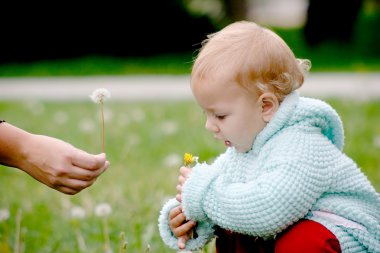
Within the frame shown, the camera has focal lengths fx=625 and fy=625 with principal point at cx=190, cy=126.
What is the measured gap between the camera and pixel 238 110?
79.6 inches

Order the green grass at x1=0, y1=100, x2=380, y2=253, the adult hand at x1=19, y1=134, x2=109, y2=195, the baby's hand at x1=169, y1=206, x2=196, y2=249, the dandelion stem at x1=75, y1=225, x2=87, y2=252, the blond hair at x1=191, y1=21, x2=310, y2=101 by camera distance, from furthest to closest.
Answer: the green grass at x1=0, y1=100, x2=380, y2=253
the dandelion stem at x1=75, y1=225, x2=87, y2=252
the baby's hand at x1=169, y1=206, x2=196, y2=249
the blond hair at x1=191, y1=21, x2=310, y2=101
the adult hand at x1=19, y1=134, x2=109, y2=195

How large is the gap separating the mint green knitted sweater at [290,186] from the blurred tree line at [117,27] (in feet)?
38.5

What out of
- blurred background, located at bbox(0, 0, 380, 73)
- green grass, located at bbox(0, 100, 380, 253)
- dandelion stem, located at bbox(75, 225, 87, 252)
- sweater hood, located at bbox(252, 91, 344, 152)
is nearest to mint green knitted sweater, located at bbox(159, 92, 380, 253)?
sweater hood, located at bbox(252, 91, 344, 152)

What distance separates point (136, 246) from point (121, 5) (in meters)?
12.0

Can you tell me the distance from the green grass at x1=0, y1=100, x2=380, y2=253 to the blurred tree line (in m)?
6.93

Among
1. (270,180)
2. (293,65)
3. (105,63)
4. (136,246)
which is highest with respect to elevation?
(293,65)

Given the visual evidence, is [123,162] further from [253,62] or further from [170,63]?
[170,63]

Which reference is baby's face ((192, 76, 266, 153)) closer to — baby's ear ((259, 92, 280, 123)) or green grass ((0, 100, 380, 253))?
baby's ear ((259, 92, 280, 123))

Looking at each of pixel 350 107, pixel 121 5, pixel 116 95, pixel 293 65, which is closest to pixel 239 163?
pixel 293 65

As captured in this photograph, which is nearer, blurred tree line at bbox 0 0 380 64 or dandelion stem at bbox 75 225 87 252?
dandelion stem at bbox 75 225 87 252

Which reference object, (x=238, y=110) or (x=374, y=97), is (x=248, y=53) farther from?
(x=374, y=97)

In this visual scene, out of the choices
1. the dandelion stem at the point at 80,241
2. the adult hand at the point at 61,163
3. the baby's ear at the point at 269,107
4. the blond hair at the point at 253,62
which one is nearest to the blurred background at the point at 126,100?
the dandelion stem at the point at 80,241

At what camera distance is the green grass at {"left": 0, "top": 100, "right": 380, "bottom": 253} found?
2.93 m

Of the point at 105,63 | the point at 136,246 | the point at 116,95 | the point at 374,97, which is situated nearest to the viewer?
the point at 136,246
